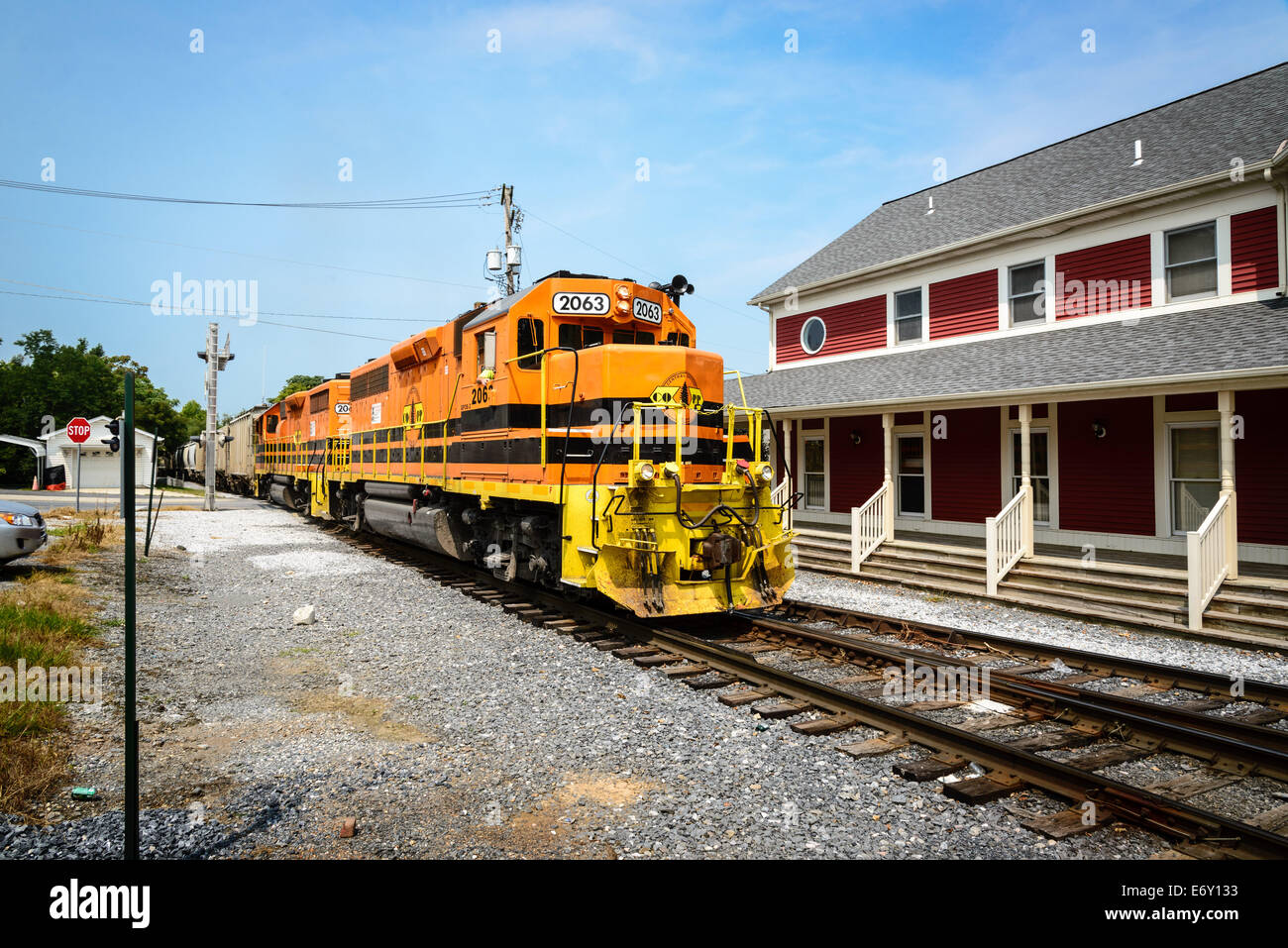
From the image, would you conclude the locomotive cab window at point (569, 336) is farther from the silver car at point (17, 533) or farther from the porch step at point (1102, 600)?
the silver car at point (17, 533)

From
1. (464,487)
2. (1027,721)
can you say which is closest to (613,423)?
(464,487)

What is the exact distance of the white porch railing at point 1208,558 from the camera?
8945mm

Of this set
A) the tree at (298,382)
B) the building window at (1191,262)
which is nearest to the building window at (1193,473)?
the building window at (1191,262)

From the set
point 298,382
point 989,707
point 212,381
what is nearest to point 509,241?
point 212,381

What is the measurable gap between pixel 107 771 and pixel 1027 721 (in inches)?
252

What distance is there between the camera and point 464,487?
10602 mm

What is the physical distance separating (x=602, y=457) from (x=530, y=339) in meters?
2.27

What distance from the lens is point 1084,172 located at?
1453 cm

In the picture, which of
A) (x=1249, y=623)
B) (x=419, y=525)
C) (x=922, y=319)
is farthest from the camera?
(x=922, y=319)

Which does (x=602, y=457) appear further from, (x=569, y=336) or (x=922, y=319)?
(x=922, y=319)
